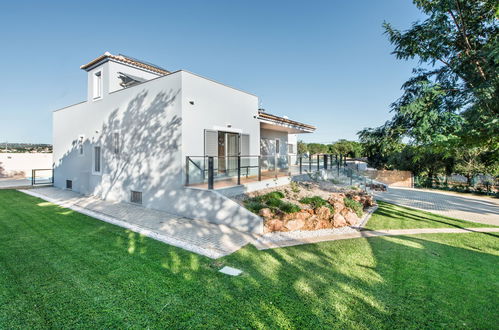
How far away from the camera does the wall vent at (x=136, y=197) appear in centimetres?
1070

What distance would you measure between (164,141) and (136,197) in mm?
3236

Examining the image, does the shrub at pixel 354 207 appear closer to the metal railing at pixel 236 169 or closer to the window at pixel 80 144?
the metal railing at pixel 236 169

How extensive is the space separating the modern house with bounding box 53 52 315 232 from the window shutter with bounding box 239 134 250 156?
0.18ft

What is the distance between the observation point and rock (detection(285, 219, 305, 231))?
7.66 meters

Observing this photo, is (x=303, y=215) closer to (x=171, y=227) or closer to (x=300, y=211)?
(x=300, y=211)

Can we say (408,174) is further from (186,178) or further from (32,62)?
(32,62)

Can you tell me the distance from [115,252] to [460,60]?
12314 mm

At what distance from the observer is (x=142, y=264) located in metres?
5.02

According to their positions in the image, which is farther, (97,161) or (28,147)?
(28,147)

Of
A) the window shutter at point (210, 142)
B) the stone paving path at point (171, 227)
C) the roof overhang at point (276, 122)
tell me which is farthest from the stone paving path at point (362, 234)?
the roof overhang at point (276, 122)

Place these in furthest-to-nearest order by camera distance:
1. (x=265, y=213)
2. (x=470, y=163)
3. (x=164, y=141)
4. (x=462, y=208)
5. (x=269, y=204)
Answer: (x=470, y=163)
(x=462, y=208)
(x=164, y=141)
(x=269, y=204)
(x=265, y=213)

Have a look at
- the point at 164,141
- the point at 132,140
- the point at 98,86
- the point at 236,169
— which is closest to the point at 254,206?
the point at 236,169

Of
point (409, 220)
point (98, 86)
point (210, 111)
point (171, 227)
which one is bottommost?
point (409, 220)

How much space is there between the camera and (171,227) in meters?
7.74
